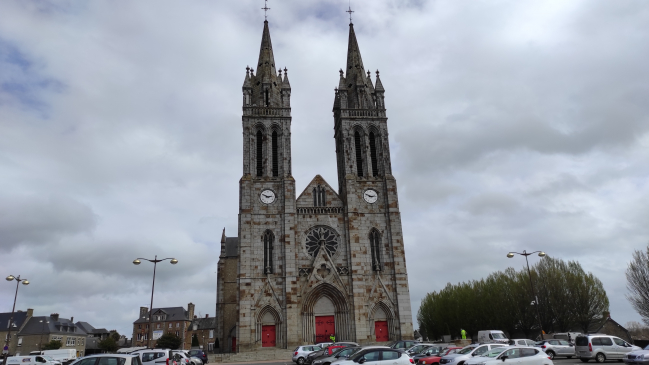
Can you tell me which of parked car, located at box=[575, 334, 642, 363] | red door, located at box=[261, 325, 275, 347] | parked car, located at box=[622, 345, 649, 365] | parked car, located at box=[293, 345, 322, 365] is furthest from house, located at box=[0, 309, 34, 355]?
parked car, located at box=[622, 345, 649, 365]

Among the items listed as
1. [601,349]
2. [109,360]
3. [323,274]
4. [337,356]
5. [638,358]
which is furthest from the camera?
[323,274]

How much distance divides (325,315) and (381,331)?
4.64 m

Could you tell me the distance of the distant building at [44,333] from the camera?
60812mm

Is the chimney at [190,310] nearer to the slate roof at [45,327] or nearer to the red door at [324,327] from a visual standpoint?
the slate roof at [45,327]

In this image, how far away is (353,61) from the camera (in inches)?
1827

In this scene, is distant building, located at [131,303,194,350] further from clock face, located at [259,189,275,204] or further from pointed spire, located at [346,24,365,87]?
pointed spire, located at [346,24,365,87]

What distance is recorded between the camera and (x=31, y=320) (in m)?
63.5

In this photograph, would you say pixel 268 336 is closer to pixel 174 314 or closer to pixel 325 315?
pixel 325 315

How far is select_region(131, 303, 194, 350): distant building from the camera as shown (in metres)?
82.5

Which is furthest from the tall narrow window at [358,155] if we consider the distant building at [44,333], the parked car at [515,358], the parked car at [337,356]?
the distant building at [44,333]

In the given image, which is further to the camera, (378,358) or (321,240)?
(321,240)

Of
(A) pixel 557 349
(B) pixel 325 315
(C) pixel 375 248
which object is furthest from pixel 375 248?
(A) pixel 557 349

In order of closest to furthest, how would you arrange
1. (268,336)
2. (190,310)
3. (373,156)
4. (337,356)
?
(337,356) → (268,336) → (373,156) → (190,310)

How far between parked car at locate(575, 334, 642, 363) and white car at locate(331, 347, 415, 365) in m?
11.0
